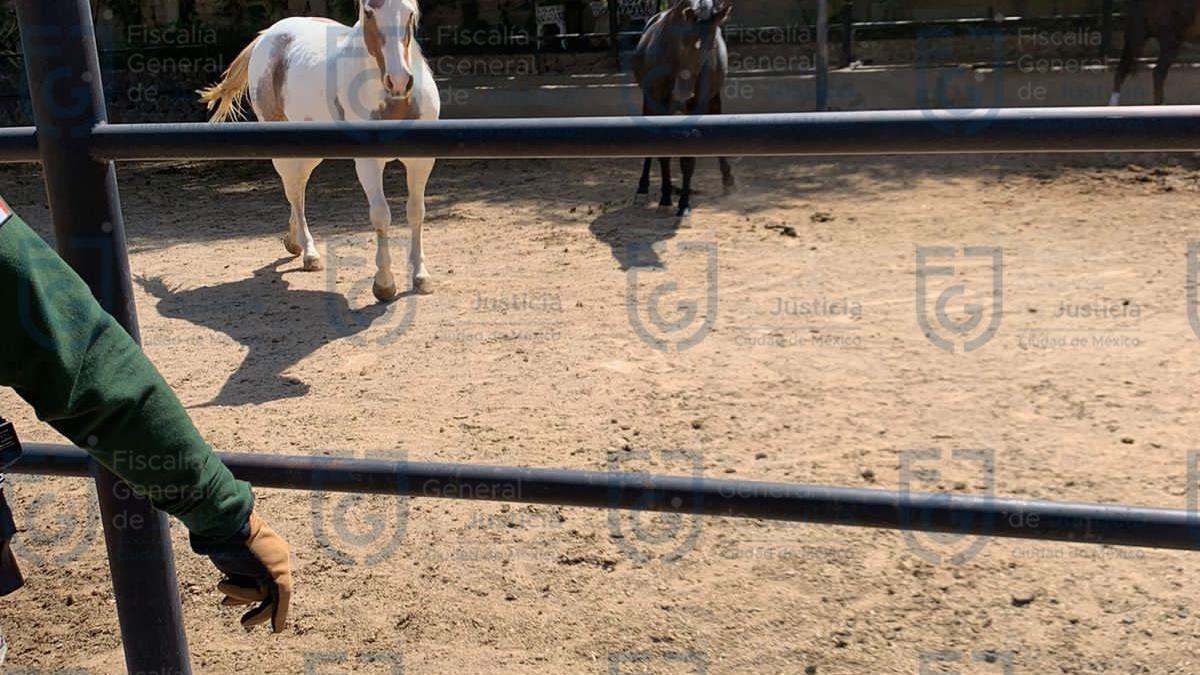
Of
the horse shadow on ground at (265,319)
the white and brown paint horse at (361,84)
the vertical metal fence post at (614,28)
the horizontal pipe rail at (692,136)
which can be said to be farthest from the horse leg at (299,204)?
the vertical metal fence post at (614,28)

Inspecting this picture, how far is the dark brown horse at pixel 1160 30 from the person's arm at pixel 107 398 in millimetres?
8533

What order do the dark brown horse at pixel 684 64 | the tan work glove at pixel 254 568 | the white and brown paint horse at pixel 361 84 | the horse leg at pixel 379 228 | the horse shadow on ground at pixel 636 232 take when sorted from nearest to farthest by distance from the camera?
the tan work glove at pixel 254 568
the white and brown paint horse at pixel 361 84
the horse leg at pixel 379 228
the horse shadow on ground at pixel 636 232
the dark brown horse at pixel 684 64

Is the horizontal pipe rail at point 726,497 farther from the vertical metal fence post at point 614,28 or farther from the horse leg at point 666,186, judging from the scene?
the vertical metal fence post at point 614,28

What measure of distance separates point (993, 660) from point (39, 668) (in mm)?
2187

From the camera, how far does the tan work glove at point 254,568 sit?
52.6 inches

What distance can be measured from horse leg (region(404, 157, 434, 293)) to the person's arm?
14.1ft

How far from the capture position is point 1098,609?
2613 millimetres

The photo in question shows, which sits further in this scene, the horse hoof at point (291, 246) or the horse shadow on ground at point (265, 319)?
the horse hoof at point (291, 246)

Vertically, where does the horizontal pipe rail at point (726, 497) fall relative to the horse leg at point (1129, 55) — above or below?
below

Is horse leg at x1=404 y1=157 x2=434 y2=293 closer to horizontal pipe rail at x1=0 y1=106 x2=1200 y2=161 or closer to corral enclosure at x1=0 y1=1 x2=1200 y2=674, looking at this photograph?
corral enclosure at x1=0 y1=1 x2=1200 y2=674

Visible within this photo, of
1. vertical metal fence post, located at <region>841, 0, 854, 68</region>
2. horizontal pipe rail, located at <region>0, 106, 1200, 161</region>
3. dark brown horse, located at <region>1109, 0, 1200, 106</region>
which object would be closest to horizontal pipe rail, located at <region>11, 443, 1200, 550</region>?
horizontal pipe rail, located at <region>0, 106, 1200, 161</region>

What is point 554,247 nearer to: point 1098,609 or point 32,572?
point 32,572

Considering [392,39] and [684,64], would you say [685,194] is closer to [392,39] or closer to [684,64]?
[684,64]

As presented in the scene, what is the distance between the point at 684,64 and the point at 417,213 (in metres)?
2.10
